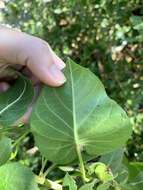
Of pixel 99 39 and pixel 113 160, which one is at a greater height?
pixel 113 160

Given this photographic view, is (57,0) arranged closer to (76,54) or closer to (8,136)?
(76,54)

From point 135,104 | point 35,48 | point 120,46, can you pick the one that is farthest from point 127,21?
point 35,48

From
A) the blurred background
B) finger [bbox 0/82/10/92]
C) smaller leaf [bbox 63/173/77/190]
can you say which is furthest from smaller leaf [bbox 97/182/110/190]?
the blurred background

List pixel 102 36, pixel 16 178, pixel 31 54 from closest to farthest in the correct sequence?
pixel 16 178 < pixel 31 54 < pixel 102 36

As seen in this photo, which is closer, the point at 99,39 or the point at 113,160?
the point at 113,160

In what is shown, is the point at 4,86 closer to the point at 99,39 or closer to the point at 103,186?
the point at 103,186

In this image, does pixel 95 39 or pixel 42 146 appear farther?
pixel 95 39

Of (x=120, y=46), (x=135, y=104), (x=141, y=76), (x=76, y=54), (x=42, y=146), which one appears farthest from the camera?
(x=76, y=54)

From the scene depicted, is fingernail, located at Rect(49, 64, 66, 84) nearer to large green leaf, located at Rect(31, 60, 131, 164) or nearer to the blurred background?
large green leaf, located at Rect(31, 60, 131, 164)

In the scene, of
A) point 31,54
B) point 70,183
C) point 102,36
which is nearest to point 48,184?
point 70,183
